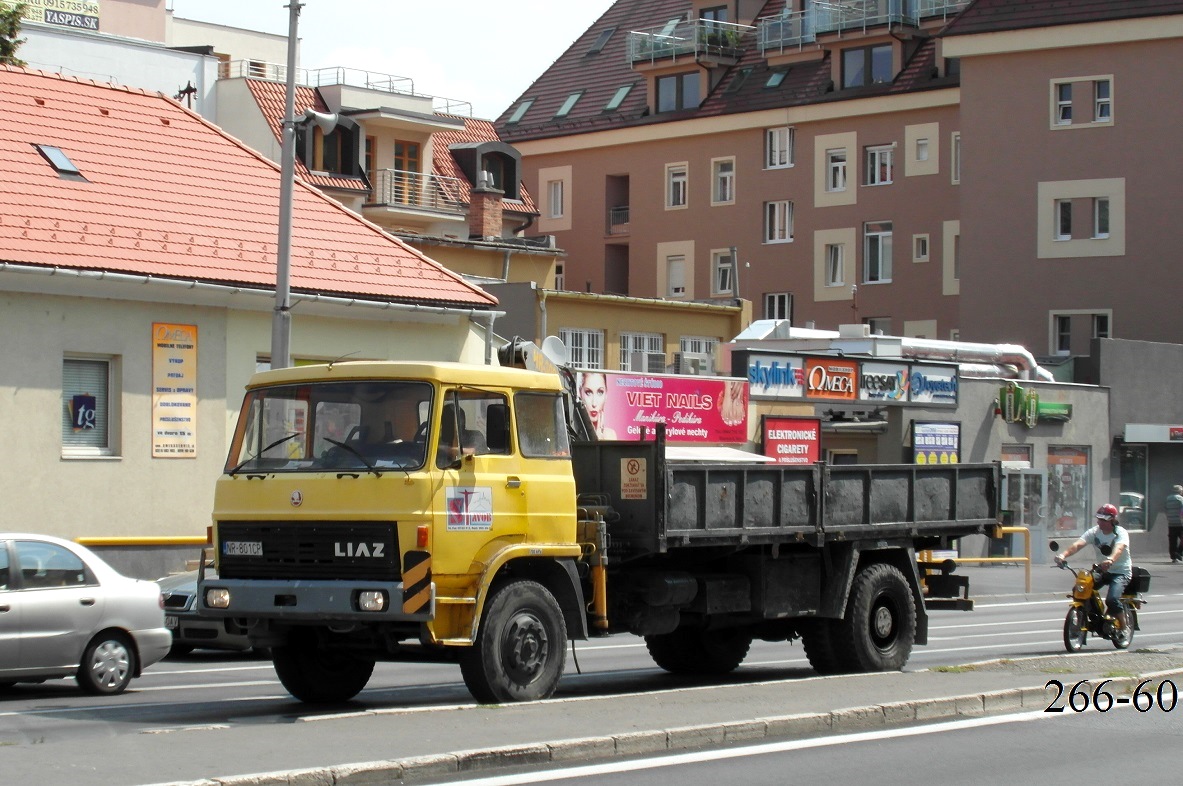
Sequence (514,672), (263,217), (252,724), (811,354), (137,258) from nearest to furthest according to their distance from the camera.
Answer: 1. (252,724)
2. (514,672)
3. (137,258)
4. (263,217)
5. (811,354)

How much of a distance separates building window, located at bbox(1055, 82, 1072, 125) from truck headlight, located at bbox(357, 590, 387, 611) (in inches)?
1686

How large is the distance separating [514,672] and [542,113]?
56401mm

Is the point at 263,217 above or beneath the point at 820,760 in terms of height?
above

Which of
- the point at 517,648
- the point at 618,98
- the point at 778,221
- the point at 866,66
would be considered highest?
the point at 618,98

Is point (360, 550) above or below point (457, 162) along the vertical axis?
below

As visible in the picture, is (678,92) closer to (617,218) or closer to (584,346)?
(617,218)

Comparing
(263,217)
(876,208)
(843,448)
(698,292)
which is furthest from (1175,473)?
(263,217)

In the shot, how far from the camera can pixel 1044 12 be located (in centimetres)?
5072

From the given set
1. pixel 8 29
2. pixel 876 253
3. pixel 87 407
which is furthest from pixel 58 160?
pixel 876 253

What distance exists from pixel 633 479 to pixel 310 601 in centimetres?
298

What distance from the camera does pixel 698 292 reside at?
203ft

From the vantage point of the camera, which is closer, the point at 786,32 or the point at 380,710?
the point at 380,710

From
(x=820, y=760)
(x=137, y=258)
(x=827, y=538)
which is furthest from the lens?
(x=137, y=258)

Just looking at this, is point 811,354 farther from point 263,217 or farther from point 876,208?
point 876,208
